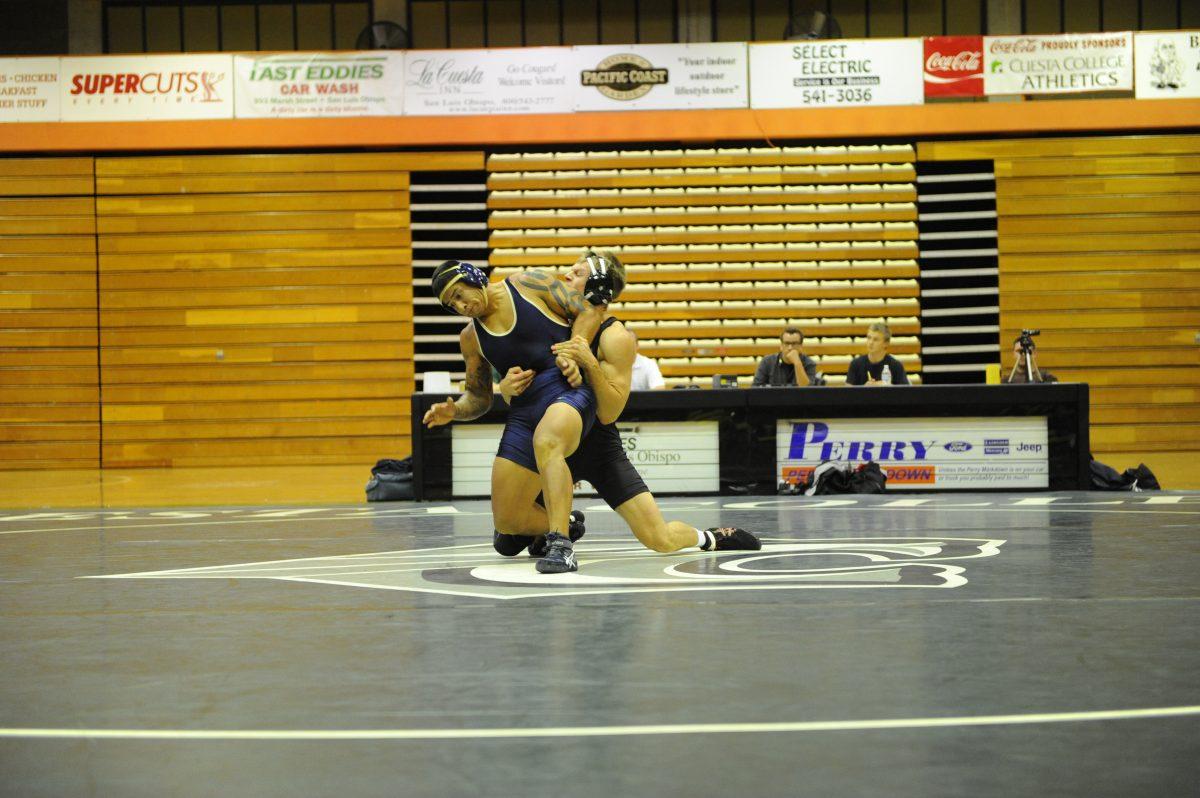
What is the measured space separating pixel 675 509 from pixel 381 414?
6.83 meters

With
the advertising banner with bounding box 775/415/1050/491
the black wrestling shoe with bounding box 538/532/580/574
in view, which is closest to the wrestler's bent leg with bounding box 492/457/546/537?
the black wrestling shoe with bounding box 538/532/580/574

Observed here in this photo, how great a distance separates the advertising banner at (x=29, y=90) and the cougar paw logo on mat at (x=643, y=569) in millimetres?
10206

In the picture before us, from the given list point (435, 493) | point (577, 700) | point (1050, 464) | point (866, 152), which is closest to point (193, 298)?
point (435, 493)

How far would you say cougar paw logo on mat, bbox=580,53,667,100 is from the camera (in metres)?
13.7

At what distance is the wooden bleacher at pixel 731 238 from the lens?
13891 millimetres

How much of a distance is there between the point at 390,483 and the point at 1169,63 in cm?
978

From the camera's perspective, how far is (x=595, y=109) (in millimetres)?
13703

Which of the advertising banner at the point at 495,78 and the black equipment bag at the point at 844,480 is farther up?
the advertising banner at the point at 495,78

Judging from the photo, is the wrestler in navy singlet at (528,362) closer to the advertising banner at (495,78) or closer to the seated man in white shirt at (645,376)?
the seated man in white shirt at (645,376)

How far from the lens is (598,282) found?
5.07m

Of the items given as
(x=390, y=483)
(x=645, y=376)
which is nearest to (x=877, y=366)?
(x=645, y=376)

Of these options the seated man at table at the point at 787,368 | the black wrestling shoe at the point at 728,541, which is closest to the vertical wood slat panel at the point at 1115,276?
the seated man at table at the point at 787,368

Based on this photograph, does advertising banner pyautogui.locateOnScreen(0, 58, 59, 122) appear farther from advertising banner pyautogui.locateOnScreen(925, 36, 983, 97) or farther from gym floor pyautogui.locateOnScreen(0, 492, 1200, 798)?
advertising banner pyautogui.locateOnScreen(925, 36, 983, 97)

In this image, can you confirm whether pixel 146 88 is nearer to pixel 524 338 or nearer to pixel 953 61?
pixel 953 61
